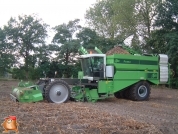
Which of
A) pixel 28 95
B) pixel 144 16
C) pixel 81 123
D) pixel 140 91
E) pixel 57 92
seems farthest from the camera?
pixel 144 16

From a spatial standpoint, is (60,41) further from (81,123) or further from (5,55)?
(81,123)

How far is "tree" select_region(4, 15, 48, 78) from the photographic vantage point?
30.1 m

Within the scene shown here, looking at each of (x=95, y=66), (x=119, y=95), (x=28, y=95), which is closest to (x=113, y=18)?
(x=119, y=95)

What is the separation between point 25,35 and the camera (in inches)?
1187

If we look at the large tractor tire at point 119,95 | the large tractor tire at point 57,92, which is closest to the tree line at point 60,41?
the large tractor tire at point 119,95

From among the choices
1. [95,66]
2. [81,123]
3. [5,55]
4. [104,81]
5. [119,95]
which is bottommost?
[81,123]

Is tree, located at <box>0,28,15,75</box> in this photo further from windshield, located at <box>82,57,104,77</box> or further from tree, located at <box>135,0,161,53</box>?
windshield, located at <box>82,57,104,77</box>

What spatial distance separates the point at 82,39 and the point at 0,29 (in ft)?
29.6

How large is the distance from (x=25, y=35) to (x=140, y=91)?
19568mm

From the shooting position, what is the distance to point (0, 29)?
30125mm

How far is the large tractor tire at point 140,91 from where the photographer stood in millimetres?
13398

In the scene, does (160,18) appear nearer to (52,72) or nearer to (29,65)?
(52,72)

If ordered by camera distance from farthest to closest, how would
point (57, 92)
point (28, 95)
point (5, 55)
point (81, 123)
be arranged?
point (5, 55) → point (57, 92) → point (28, 95) → point (81, 123)

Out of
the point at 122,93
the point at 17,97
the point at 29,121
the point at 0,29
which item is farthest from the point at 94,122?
the point at 0,29
